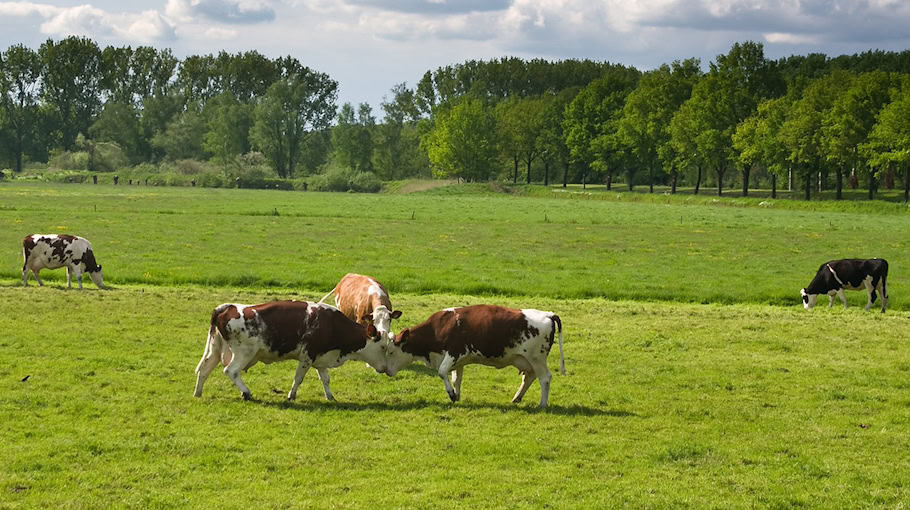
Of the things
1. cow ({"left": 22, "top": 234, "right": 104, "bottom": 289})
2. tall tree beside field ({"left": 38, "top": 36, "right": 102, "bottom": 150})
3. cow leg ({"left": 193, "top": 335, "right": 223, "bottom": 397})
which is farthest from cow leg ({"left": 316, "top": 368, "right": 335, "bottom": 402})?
tall tree beside field ({"left": 38, "top": 36, "right": 102, "bottom": 150})

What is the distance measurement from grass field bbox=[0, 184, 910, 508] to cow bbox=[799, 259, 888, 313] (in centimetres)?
107

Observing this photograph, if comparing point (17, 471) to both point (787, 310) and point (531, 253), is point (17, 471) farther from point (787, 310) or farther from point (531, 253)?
point (531, 253)

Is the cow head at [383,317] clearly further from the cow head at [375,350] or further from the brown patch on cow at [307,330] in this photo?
the brown patch on cow at [307,330]

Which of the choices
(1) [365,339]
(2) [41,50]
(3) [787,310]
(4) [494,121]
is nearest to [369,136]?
(4) [494,121]

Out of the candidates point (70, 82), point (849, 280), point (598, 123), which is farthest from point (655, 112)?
point (70, 82)

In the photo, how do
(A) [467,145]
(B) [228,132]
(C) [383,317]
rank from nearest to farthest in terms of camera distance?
(C) [383,317] < (A) [467,145] < (B) [228,132]

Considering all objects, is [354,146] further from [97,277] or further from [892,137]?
[97,277]

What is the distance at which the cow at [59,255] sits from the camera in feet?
91.1

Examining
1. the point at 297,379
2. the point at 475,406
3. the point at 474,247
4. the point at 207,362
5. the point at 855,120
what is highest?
the point at 855,120

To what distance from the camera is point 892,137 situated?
7875 centimetres

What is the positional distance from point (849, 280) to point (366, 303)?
16938 mm

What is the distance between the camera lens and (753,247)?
45.8 meters

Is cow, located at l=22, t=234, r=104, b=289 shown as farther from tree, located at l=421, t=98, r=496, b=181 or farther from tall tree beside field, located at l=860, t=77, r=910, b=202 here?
tree, located at l=421, t=98, r=496, b=181

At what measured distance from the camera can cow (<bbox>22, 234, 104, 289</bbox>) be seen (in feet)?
91.1
